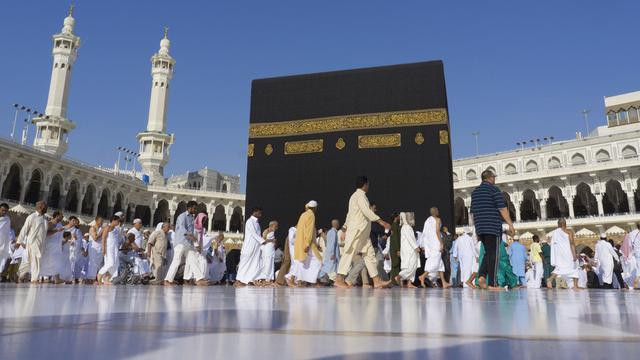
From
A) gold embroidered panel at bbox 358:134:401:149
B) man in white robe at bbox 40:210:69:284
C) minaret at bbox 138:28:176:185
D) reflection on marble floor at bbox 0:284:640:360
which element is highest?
minaret at bbox 138:28:176:185

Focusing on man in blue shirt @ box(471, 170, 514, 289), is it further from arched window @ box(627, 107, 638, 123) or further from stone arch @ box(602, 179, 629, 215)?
arched window @ box(627, 107, 638, 123)

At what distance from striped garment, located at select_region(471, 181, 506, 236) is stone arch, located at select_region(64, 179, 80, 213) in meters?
27.1

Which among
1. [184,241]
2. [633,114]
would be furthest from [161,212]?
[633,114]

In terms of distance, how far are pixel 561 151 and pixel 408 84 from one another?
23.4 metres

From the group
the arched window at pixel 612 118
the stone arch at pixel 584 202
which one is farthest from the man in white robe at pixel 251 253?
the arched window at pixel 612 118

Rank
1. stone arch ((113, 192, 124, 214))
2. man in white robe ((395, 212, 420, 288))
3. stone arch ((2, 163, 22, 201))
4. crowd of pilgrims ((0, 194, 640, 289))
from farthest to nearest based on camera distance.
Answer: stone arch ((113, 192, 124, 214)), stone arch ((2, 163, 22, 201)), man in white robe ((395, 212, 420, 288)), crowd of pilgrims ((0, 194, 640, 289))

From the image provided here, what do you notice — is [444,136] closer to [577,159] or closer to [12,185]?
[577,159]

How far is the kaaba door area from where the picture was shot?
976 cm

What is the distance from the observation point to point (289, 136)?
11102mm

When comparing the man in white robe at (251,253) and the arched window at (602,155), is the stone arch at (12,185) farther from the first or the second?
the arched window at (602,155)

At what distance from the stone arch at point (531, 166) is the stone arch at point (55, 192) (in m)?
28.3

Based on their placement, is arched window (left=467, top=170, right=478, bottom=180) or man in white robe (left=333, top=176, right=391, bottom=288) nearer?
man in white robe (left=333, top=176, right=391, bottom=288)

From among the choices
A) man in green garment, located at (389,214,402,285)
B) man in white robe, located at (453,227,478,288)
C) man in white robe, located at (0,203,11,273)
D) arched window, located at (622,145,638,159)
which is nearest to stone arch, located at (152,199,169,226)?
man in white robe, located at (0,203,11,273)

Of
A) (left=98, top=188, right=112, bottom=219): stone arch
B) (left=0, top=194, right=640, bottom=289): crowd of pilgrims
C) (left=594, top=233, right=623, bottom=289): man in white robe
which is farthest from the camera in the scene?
(left=98, top=188, right=112, bottom=219): stone arch
